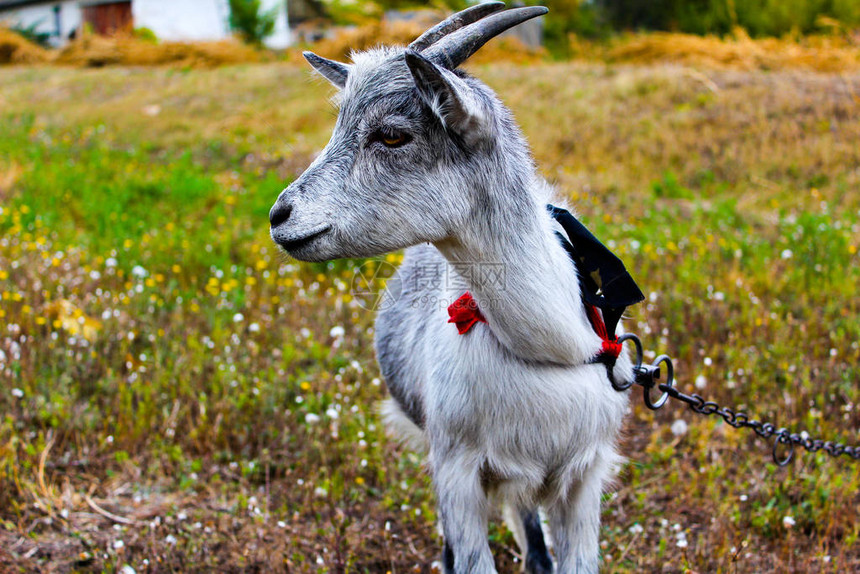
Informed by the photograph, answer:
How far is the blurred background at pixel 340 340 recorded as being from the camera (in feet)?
10.9

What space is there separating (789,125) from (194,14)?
20.9 metres

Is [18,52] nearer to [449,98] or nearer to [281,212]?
[281,212]

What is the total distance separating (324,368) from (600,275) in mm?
2619

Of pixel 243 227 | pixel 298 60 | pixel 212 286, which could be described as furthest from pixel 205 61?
pixel 212 286

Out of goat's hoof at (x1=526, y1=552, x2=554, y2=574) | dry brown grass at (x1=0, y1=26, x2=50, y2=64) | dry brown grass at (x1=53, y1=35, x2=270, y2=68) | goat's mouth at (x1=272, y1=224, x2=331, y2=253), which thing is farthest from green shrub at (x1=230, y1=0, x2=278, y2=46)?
goat's mouth at (x1=272, y1=224, x2=331, y2=253)

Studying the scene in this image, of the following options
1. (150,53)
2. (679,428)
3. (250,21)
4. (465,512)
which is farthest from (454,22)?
(250,21)

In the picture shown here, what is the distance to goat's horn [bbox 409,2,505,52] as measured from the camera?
2264 millimetres

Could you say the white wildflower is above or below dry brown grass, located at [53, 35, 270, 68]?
above

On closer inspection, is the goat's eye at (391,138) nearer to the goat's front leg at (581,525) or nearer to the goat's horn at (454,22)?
the goat's horn at (454,22)

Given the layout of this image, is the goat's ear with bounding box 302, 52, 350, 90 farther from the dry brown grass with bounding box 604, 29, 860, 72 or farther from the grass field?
the dry brown grass with bounding box 604, 29, 860, 72

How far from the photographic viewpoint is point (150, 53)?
67.3 ft

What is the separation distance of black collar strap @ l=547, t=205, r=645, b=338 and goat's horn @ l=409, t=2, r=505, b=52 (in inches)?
29.1

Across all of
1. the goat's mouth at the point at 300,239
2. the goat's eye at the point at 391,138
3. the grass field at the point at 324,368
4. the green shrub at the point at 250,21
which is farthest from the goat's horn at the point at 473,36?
the green shrub at the point at 250,21

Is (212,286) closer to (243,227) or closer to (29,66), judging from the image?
(243,227)
